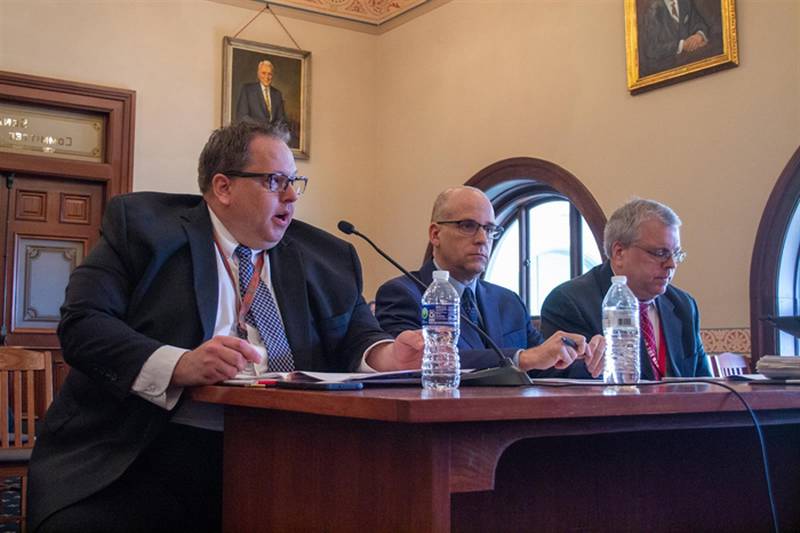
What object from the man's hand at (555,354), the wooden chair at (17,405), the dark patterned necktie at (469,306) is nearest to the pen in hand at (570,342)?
the man's hand at (555,354)

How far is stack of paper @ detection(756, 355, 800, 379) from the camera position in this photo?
2.16m

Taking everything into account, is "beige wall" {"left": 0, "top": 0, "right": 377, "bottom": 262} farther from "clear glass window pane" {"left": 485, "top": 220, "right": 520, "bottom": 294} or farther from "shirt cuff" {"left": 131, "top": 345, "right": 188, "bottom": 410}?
"shirt cuff" {"left": 131, "top": 345, "right": 188, "bottom": 410}

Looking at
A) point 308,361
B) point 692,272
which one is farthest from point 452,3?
point 308,361

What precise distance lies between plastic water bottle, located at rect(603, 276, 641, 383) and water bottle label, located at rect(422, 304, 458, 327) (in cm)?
56

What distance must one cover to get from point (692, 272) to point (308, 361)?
3716mm

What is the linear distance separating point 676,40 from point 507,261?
2340mm

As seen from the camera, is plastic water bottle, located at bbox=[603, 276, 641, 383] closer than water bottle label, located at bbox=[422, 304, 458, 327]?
No

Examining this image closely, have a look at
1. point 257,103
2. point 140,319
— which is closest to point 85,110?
point 257,103

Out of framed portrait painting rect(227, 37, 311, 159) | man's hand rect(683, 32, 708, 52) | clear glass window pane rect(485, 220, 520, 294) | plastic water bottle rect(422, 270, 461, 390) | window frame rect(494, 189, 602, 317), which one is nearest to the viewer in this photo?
plastic water bottle rect(422, 270, 461, 390)

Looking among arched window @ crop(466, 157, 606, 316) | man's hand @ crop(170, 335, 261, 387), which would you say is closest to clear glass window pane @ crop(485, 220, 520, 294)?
arched window @ crop(466, 157, 606, 316)

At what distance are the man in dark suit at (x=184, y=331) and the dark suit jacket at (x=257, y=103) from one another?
204 inches

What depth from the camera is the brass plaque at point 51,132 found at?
22.2ft

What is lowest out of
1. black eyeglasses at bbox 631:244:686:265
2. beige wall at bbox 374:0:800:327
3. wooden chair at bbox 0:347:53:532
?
wooden chair at bbox 0:347:53:532

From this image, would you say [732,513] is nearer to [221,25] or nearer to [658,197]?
[658,197]
